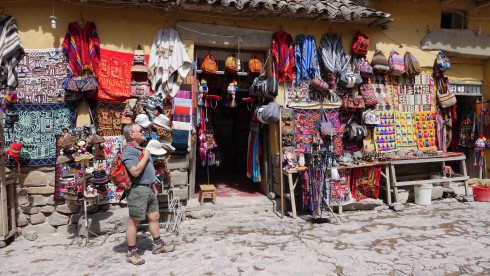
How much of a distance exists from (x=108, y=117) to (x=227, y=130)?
6437mm

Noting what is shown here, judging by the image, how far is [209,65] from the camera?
22.0 feet

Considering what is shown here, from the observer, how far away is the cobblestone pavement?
171 inches

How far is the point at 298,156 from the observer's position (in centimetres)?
688

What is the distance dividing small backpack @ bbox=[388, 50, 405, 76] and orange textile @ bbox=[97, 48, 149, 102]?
5.70 m

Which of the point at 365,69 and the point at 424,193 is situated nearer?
the point at 365,69

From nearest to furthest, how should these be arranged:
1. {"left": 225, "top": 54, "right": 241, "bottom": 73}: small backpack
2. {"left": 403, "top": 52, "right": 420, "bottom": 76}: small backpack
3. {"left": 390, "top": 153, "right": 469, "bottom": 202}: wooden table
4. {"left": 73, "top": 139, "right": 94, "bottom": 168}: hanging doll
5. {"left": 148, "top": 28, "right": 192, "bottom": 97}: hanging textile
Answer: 1. {"left": 73, "top": 139, "right": 94, "bottom": 168}: hanging doll
2. {"left": 148, "top": 28, "right": 192, "bottom": 97}: hanging textile
3. {"left": 225, "top": 54, "right": 241, "bottom": 73}: small backpack
4. {"left": 390, "top": 153, "right": 469, "bottom": 202}: wooden table
5. {"left": 403, "top": 52, "right": 420, "bottom": 76}: small backpack

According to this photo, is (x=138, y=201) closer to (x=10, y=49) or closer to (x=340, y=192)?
(x=10, y=49)

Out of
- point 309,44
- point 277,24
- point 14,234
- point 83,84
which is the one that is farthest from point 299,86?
point 14,234

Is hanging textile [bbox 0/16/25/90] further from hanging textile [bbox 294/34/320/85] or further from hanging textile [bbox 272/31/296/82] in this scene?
hanging textile [bbox 294/34/320/85]

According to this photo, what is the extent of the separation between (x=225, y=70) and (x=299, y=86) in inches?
64.5

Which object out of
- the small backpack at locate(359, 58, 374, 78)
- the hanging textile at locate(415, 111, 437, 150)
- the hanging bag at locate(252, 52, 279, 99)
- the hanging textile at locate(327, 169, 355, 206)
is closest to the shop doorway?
the hanging bag at locate(252, 52, 279, 99)

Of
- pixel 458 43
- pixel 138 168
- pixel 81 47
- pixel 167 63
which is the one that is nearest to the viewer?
pixel 138 168

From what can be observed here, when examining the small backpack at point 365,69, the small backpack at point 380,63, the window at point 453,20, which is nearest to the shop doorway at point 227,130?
the small backpack at point 365,69

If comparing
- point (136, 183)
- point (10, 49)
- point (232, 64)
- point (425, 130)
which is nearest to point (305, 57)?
point (232, 64)
